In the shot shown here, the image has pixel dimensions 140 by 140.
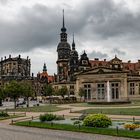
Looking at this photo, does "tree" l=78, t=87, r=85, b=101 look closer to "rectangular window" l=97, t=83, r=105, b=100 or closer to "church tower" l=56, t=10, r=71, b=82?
"rectangular window" l=97, t=83, r=105, b=100

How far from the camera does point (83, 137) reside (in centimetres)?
2370

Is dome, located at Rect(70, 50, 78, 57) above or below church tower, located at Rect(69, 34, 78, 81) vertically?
above

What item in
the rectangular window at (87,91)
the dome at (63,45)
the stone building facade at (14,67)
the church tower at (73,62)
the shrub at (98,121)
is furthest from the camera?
the stone building facade at (14,67)

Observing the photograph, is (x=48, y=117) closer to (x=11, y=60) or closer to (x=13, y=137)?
(x=13, y=137)

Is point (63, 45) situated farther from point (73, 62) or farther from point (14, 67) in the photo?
point (14, 67)

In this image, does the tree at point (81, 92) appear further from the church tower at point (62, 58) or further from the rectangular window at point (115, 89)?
the church tower at point (62, 58)

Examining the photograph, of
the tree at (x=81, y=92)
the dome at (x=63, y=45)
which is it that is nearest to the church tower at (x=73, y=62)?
the dome at (x=63, y=45)

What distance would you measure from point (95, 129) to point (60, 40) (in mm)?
133531

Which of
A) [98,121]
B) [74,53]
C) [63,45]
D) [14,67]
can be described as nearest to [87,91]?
[74,53]

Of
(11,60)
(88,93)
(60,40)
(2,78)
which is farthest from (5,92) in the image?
(11,60)

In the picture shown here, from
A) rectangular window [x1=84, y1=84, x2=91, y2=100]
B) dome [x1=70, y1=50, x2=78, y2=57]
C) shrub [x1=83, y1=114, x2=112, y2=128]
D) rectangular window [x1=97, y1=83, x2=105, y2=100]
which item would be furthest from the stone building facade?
shrub [x1=83, y1=114, x2=112, y2=128]

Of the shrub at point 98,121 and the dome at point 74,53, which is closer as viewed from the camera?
the shrub at point 98,121

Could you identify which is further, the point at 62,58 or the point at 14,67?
the point at 14,67

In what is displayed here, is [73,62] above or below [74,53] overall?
below
